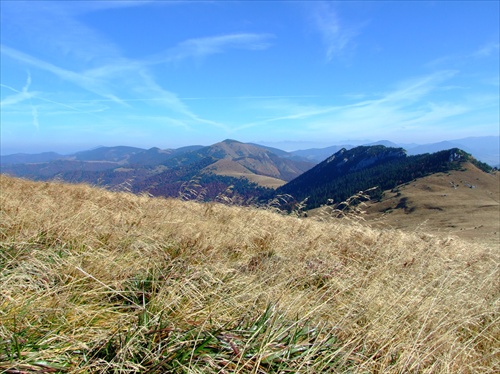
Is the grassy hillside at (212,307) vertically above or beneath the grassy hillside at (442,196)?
above

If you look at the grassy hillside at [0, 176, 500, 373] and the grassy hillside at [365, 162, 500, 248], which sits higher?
the grassy hillside at [0, 176, 500, 373]

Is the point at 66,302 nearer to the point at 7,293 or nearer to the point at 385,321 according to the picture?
the point at 7,293

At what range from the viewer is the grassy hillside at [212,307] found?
1982 millimetres

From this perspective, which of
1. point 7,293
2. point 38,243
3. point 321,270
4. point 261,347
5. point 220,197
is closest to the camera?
point 261,347

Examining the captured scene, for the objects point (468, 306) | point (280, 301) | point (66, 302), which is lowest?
point (468, 306)

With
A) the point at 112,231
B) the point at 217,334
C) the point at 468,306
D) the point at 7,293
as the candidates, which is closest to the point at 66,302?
the point at 7,293

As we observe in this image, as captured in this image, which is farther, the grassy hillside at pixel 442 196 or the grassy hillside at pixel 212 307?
the grassy hillside at pixel 442 196

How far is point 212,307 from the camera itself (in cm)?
267

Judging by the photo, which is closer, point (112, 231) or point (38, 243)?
point (38, 243)

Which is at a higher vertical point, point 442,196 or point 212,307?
point 212,307

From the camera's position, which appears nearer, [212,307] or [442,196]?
[212,307]

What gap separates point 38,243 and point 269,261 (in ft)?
9.80

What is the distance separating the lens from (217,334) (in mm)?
2150

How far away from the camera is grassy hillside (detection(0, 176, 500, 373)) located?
6.50 feet
